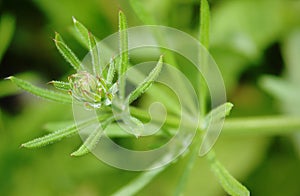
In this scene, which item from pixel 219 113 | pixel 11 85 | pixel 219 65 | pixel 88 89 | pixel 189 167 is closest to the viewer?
pixel 88 89

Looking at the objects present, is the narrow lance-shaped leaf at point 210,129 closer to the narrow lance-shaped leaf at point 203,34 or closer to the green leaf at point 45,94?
the narrow lance-shaped leaf at point 203,34

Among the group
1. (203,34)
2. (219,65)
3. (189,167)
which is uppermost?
(203,34)

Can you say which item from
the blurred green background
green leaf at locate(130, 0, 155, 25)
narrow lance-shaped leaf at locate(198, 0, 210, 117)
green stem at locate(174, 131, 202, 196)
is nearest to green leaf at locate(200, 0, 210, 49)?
narrow lance-shaped leaf at locate(198, 0, 210, 117)

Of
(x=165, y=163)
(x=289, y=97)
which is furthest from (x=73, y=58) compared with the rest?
(x=289, y=97)

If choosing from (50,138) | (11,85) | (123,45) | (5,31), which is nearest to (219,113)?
(123,45)

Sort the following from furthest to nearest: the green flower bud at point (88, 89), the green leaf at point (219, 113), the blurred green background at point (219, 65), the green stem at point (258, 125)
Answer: the blurred green background at point (219, 65) → the green stem at point (258, 125) → the green leaf at point (219, 113) → the green flower bud at point (88, 89)

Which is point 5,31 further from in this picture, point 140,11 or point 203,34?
point 203,34

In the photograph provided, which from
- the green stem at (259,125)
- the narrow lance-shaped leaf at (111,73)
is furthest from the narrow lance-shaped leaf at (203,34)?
the narrow lance-shaped leaf at (111,73)

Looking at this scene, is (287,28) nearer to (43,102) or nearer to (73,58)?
(43,102)
